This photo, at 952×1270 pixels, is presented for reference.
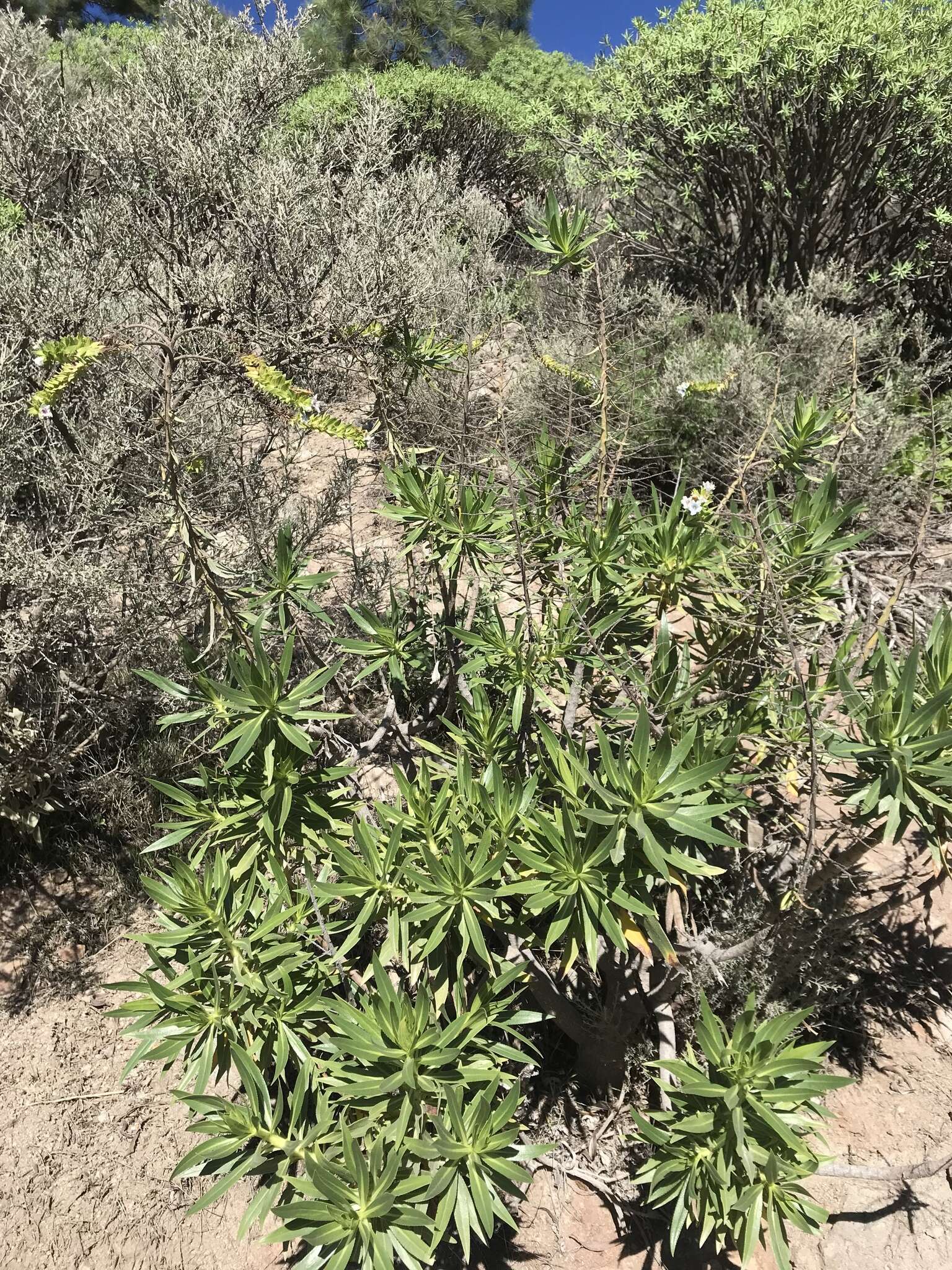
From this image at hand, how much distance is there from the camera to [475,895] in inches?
72.2

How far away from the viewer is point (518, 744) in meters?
2.39

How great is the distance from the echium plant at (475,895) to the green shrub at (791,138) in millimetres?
4420

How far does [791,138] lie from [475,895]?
6.26 m

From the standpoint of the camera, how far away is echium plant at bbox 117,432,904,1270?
67.9 inches

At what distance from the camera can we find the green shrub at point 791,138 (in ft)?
17.0

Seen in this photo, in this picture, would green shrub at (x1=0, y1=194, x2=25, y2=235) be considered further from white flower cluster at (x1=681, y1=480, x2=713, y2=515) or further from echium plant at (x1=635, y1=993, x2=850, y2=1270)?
echium plant at (x1=635, y1=993, x2=850, y2=1270)

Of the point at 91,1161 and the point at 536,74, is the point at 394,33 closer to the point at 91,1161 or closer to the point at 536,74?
the point at 536,74

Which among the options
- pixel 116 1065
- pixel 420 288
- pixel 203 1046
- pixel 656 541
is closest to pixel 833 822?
pixel 656 541

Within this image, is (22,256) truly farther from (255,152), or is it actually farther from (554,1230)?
(554,1230)

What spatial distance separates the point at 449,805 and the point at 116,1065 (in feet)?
5.87

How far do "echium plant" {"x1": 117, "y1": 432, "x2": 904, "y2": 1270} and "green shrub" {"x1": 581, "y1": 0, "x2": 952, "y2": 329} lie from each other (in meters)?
4.42

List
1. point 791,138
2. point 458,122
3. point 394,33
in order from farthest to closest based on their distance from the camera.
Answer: point 394,33 < point 458,122 < point 791,138

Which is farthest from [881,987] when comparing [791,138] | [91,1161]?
[791,138]

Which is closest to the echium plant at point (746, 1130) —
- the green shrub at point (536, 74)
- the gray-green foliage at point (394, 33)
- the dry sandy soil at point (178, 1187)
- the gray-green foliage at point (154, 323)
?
the dry sandy soil at point (178, 1187)
